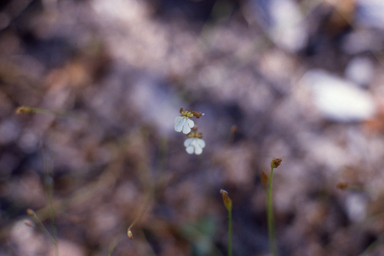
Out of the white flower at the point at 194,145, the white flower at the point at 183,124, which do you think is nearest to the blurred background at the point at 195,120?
the white flower at the point at 194,145

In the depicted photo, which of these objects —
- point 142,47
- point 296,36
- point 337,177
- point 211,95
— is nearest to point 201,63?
point 211,95

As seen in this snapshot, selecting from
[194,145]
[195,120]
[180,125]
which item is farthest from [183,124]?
[195,120]

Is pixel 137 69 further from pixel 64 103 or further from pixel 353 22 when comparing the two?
pixel 353 22

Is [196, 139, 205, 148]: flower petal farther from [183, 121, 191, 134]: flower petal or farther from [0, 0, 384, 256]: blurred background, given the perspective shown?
[0, 0, 384, 256]: blurred background

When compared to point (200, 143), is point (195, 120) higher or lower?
higher

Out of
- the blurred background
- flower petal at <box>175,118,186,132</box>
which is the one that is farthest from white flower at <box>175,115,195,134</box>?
the blurred background

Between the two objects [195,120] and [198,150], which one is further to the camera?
[195,120]

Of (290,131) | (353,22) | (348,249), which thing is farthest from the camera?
(353,22)

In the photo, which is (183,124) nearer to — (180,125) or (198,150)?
(180,125)
